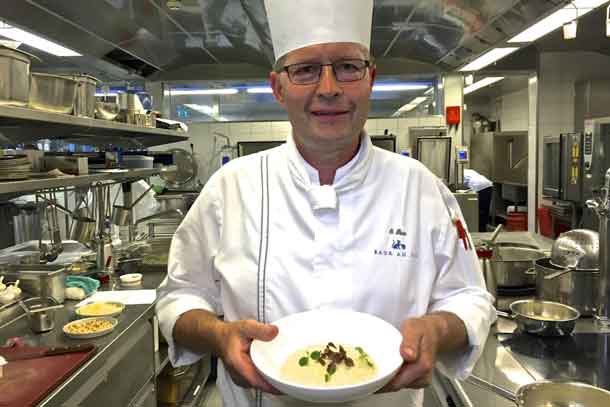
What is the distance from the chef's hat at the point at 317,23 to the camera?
114 cm

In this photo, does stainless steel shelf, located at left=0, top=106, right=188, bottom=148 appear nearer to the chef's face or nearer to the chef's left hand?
the chef's face

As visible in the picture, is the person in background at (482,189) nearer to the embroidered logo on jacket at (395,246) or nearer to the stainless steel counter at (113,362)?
the stainless steel counter at (113,362)

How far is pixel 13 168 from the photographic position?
212cm

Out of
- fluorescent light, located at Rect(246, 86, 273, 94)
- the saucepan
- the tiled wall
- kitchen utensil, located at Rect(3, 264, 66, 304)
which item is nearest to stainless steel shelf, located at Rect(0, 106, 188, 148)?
kitchen utensil, located at Rect(3, 264, 66, 304)

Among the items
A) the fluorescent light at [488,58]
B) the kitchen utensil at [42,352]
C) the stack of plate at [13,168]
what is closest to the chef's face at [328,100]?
the kitchen utensil at [42,352]

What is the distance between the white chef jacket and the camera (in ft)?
3.75

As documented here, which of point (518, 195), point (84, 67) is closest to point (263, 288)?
point (84, 67)

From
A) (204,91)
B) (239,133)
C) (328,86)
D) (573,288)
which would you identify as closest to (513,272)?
(573,288)

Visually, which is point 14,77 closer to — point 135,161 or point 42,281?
point 42,281

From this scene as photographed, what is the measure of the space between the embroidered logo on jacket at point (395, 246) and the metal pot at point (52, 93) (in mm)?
1820

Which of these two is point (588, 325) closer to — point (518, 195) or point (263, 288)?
point (263, 288)

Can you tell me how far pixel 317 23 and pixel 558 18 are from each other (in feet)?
12.6

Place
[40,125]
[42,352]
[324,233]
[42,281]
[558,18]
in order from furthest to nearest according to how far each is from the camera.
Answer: [558,18] < [42,281] < [40,125] < [42,352] < [324,233]

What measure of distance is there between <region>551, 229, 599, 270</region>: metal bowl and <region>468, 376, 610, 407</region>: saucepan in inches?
29.1
